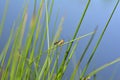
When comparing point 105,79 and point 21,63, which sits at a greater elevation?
point 21,63

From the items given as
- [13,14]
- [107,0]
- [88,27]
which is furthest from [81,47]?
[107,0]

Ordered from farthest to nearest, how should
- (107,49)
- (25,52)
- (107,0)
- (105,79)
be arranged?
1. (107,0)
2. (107,49)
3. (105,79)
4. (25,52)

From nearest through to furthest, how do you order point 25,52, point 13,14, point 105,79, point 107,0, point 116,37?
point 25,52, point 105,79, point 13,14, point 116,37, point 107,0

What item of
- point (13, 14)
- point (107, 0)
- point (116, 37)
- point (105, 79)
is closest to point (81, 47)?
point (105, 79)

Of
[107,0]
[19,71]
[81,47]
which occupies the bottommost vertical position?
[107,0]

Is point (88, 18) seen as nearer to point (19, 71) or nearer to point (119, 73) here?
point (119, 73)

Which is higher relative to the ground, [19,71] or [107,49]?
[19,71]

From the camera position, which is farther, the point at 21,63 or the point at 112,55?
the point at 112,55

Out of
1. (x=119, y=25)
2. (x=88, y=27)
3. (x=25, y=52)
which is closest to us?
A: (x=25, y=52)

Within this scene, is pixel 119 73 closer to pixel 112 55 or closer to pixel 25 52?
pixel 112 55
